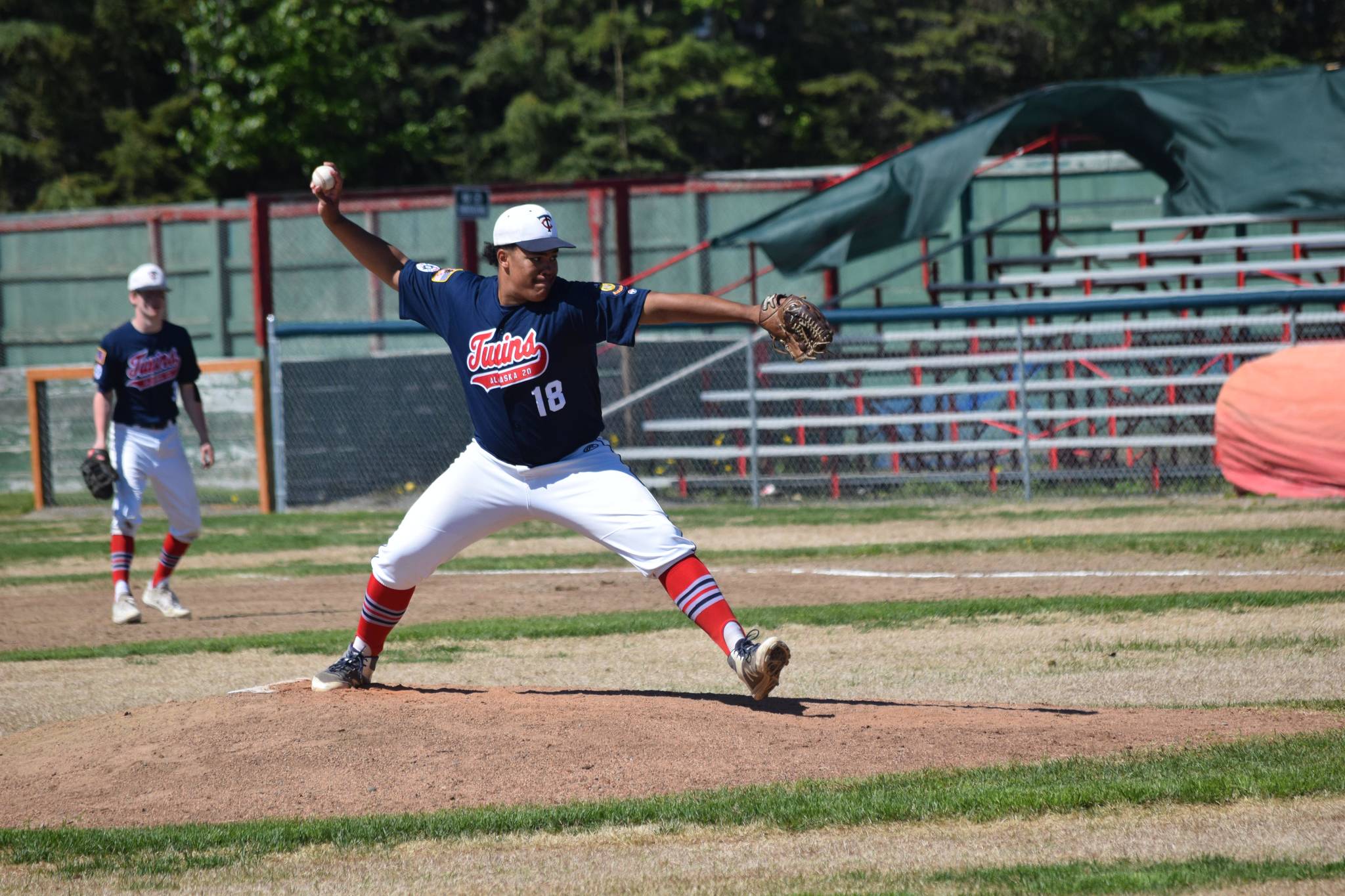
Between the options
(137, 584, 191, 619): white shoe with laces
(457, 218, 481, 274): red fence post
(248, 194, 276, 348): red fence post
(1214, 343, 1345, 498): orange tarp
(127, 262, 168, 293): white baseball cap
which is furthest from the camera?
(248, 194, 276, 348): red fence post

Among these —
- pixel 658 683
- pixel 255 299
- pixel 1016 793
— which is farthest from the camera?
pixel 255 299

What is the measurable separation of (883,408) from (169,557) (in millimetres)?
8984

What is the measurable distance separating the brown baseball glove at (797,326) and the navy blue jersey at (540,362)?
1.89ft

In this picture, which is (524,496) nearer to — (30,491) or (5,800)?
(5,800)

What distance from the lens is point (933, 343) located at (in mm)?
16969

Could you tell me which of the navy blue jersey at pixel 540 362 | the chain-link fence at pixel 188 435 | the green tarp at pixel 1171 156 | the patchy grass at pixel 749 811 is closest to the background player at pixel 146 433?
the navy blue jersey at pixel 540 362

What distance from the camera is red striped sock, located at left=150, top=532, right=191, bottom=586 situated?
10.2 m

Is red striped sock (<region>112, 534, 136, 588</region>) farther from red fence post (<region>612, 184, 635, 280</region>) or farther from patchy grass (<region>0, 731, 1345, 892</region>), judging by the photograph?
red fence post (<region>612, 184, 635, 280</region>)

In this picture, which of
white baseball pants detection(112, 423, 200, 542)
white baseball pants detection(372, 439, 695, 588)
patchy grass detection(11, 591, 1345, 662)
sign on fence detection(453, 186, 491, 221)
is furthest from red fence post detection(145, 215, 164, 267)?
white baseball pants detection(372, 439, 695, 588)

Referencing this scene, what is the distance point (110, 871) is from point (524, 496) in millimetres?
2123

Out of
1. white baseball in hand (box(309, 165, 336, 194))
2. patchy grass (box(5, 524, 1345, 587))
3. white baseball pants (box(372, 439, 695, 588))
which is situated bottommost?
patchy grass (box(5, 524, 1345, 587))

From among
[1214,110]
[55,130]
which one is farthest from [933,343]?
[55,130]

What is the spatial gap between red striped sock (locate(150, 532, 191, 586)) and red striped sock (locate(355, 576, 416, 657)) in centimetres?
393

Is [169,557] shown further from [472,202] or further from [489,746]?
[472,202]
